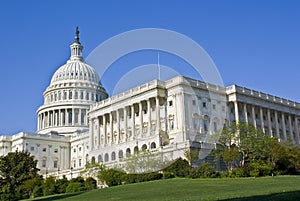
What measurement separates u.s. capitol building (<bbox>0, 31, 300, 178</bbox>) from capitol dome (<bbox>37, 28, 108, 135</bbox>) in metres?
8.26

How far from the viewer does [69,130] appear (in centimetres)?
13012

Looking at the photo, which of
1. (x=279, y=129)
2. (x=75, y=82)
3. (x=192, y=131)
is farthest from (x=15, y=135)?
(x=279, y=129)

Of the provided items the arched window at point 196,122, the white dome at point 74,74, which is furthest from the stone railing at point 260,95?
the white dome at point 74,74

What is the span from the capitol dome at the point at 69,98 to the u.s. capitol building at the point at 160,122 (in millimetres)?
8259

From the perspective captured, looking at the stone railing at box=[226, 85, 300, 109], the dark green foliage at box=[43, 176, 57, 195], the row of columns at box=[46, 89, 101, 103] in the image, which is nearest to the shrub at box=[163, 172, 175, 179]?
the dark green foliage at box=[43, 176, 57, 195]

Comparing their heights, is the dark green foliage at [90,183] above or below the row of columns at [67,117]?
below

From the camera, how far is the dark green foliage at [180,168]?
59850 mm

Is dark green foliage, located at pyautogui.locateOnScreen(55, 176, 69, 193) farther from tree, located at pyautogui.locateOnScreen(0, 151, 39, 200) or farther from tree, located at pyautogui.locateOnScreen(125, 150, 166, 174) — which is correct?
tree, located at pyautogui.locateOnScreen(125, 150, 166, 174)

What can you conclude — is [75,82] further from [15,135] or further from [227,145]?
[227,145]

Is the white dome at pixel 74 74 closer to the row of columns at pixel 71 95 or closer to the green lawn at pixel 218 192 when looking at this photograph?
the row of columns at pixel 71 95

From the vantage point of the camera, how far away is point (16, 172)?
74.9 metres

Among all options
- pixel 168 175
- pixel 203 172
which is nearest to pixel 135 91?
pixel 168 175

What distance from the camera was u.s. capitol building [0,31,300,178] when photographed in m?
84.2

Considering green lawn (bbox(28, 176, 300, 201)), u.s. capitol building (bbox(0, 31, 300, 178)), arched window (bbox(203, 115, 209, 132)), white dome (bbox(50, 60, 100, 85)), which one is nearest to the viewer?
green lawn (bbox(28, 176, 300, 201))
